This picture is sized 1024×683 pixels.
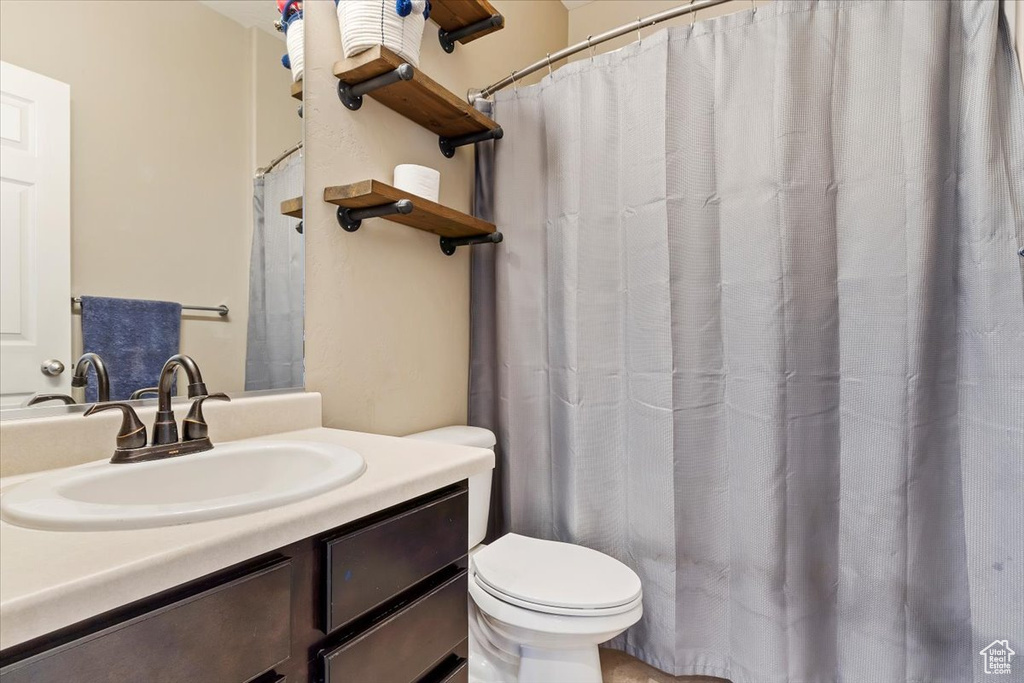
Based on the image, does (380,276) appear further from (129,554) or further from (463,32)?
(129,554)

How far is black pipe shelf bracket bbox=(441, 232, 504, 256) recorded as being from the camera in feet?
5.50

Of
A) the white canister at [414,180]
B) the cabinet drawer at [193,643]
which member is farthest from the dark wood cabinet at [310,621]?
the white canister at [414,180]

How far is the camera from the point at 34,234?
2.68ft

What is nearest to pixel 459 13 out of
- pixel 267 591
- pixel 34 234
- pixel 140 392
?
pixel 34 234

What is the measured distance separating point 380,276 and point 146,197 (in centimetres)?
60

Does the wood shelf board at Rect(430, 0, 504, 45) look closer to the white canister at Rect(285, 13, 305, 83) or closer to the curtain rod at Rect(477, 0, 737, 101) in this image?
the curtain rod at Rect(477, 0, 737, 101)

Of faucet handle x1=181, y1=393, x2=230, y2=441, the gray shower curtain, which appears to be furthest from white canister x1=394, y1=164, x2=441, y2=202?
faucet handle x1=181, y1=393, x2=230, y2=441

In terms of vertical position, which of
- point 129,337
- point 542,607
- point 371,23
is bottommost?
point 542,607

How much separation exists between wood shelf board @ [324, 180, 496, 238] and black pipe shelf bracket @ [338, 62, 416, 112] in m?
0.21

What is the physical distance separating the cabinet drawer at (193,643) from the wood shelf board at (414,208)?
90cm

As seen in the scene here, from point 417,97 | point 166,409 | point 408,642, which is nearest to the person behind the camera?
point 408,642

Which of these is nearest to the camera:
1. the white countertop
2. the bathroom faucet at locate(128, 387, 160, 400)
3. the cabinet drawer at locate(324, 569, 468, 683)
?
the white countertop

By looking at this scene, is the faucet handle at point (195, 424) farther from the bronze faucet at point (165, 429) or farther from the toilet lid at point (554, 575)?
the toilet lid at point (554, 575)

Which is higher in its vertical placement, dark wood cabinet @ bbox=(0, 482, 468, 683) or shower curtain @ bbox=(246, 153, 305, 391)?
shower curtain @ bbox=(246, 153, 305, 391)
